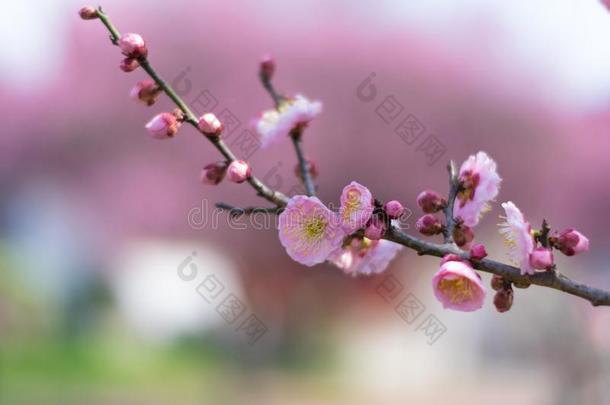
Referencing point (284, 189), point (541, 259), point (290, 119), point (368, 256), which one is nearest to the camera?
point (541, 259)

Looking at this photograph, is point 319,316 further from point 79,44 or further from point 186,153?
point 79,44

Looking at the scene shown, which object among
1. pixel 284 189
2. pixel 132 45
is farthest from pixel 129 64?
pixel 284 189

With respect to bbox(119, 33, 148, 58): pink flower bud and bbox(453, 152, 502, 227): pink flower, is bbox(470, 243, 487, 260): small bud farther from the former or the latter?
bbox(119, 33, 148, 58): pink flower bud

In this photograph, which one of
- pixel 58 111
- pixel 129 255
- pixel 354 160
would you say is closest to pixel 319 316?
pixel 354 160

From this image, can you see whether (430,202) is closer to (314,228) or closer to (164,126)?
(314,228)

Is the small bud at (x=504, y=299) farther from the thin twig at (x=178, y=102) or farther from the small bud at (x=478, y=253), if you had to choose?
the thin twig at (x=178, y=102)

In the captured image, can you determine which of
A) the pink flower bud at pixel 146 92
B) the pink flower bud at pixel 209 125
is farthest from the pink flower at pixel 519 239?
the pink flower bud at pixel 146 92
